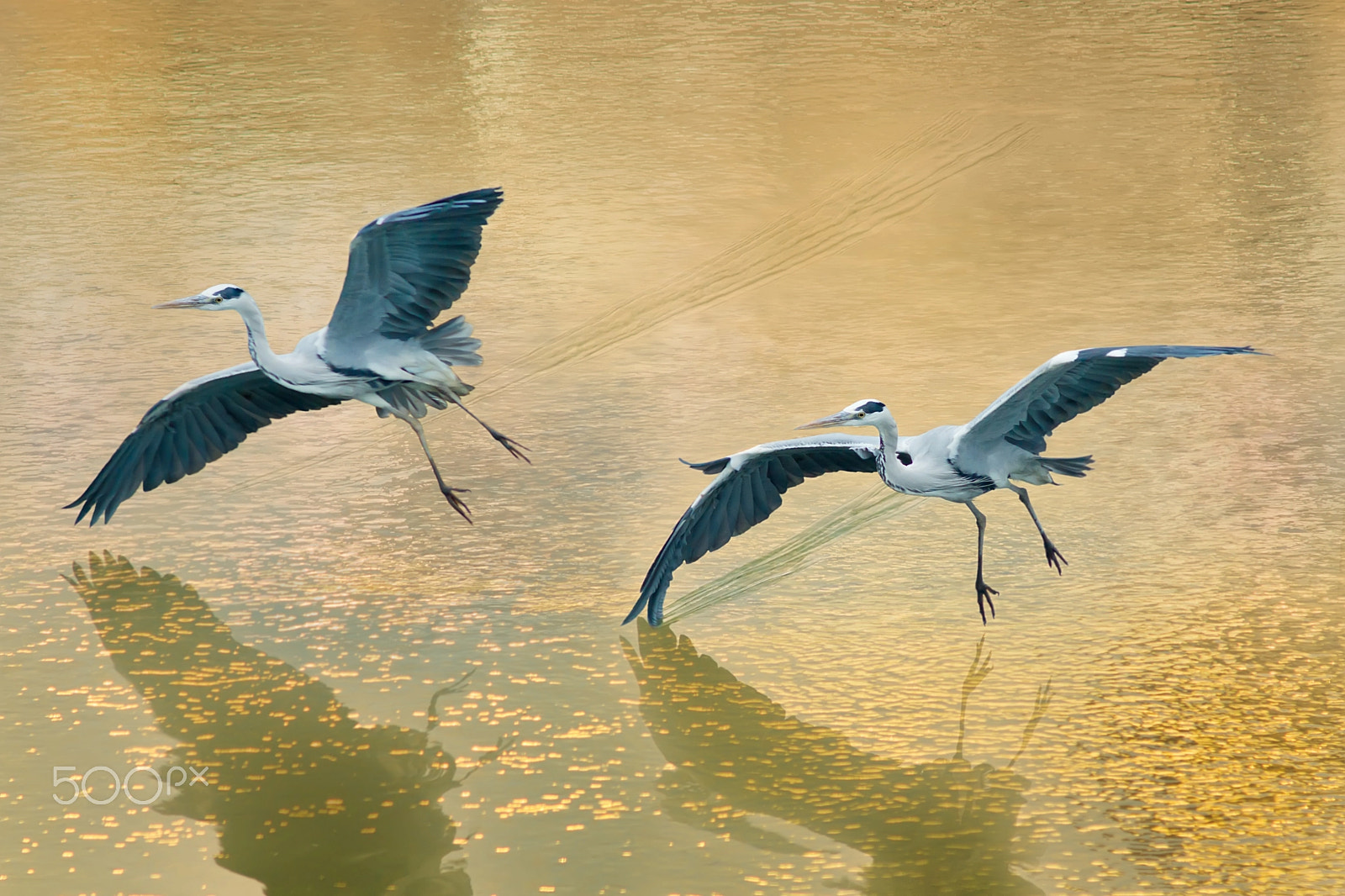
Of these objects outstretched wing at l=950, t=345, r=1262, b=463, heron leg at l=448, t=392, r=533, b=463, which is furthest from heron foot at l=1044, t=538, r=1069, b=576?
heron leg at l=448, t=392, r=533, b=463

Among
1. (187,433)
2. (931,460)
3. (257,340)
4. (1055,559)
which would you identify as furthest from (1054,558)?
(187,433)

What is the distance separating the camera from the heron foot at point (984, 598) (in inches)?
248

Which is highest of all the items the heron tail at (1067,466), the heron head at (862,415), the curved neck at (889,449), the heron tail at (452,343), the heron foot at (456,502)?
the heron tail at (452,343)

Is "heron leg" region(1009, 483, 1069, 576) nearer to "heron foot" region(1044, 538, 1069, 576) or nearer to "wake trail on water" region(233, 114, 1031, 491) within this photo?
"heron foot" region(1044, 538, 1069, 576)

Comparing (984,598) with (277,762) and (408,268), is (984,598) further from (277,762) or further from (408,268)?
(277,762)

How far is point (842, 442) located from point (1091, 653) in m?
1.24

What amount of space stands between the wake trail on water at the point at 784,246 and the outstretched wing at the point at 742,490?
244cm

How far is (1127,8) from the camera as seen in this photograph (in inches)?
610

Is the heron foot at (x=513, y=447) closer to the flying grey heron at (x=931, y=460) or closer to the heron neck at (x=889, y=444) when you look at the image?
the flying grey heron at (x=931, y=460)

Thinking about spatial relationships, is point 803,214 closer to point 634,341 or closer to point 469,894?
point 634,341

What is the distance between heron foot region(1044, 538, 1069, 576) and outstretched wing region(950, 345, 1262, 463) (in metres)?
0.40

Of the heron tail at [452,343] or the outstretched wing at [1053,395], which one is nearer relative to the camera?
the outstretched wing at [1053,395]

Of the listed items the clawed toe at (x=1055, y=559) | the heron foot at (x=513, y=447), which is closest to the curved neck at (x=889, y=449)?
the clawed toe at (x=1055, y=559)

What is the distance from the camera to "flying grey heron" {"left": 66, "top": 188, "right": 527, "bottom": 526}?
6609 millimetres
